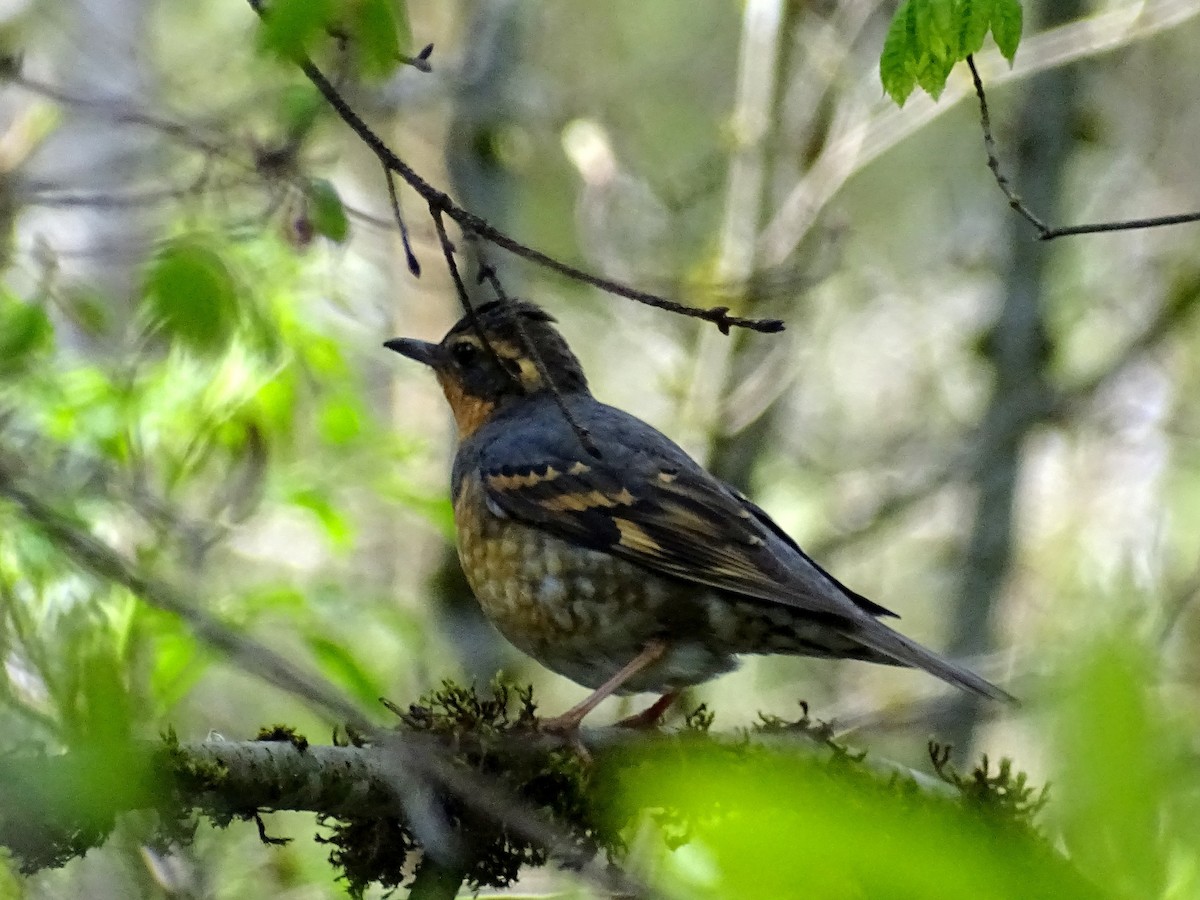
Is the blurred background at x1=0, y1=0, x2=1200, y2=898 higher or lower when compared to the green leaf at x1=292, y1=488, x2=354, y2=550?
higher

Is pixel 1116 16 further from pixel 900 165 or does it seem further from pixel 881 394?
pixel 900 165

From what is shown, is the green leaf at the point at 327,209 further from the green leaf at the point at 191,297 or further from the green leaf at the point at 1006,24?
the green leaf at the point at 1006,24

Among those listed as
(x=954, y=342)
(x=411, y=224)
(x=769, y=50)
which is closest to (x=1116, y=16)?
(x=769, y=50)

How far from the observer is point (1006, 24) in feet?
9.41

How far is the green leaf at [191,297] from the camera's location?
3445 mm

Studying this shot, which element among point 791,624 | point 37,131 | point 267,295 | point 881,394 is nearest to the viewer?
point 791,624

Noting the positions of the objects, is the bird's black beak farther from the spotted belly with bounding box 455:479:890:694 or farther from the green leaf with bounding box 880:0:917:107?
the green leaf with bounding box 880:0:917:107

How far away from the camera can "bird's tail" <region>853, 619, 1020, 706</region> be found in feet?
13.8

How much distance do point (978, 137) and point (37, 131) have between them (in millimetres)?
8316

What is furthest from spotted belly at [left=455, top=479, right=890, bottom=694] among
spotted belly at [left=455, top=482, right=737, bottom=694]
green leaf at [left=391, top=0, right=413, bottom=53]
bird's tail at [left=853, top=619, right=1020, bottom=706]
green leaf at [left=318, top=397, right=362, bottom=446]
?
green leaf at [left=391, top=0, right=413, bottom=53]

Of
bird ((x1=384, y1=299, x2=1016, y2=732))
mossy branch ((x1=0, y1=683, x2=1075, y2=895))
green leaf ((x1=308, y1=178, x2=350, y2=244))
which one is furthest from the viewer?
bird ((x1=384, y1=299, x2=1016, y2=732))

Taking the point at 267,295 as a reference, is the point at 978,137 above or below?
above

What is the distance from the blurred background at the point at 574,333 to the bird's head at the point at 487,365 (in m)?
0.40

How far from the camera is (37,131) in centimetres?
675
